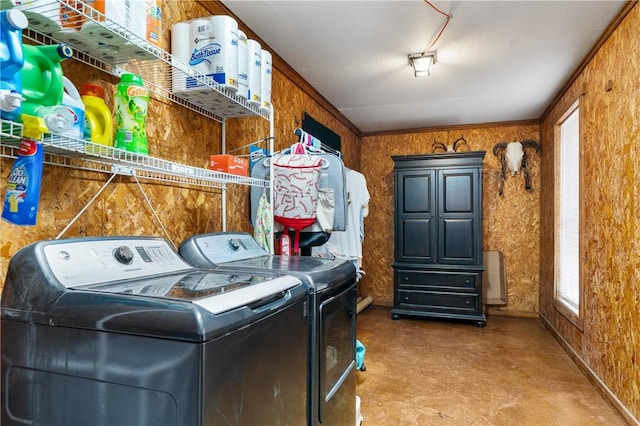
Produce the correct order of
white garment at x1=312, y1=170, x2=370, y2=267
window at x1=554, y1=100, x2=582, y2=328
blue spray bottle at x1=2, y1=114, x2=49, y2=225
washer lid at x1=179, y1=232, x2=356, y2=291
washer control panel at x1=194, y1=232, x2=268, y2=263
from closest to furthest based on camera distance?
blue spray bottle at x1=2, y1=114, x2=49, y2=225, washer lid at x1=179, y1=232, x2=356, y2=291, washer control panel at x1=194, y1=232, x2=268, y2=263, white garment at x1=312, y1=170, x2=370, y2=267, window at x1=554, y1=100, x2=582, y2=328

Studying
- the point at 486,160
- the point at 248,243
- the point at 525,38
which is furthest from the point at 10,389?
the point at 486,160

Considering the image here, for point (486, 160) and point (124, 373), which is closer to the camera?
point (124, 373)

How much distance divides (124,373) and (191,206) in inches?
49.0

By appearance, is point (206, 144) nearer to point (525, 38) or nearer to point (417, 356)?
point (525, 38)

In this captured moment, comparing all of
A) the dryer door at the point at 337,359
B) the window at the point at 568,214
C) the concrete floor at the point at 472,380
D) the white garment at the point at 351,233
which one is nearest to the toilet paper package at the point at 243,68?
the dryer door at the point at 337,359

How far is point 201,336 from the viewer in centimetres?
82

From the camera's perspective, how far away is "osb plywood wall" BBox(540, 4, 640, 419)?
225cm

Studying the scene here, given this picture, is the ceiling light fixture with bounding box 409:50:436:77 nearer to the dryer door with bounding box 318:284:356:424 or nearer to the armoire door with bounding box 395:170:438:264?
the armoire door with bounding box 395:170:438:264

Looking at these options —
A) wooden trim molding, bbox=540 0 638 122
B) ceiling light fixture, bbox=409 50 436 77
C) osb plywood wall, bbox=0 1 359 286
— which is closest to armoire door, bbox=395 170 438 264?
wooden trim molding, bbox=540 0 638 122

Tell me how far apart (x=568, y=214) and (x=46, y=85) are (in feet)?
13.7

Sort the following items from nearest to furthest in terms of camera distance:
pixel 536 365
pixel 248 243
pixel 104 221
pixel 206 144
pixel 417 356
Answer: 1. pixel 104 221
2. pixel 248 243
3. pixel 206 144
4. pixel 536 365
5. pixel 417 356

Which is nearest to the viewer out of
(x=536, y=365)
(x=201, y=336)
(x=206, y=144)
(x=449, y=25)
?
(x=201, y=336)

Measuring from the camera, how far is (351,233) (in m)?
3.14

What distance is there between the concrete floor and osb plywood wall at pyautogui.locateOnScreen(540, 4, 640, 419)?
24 cm
